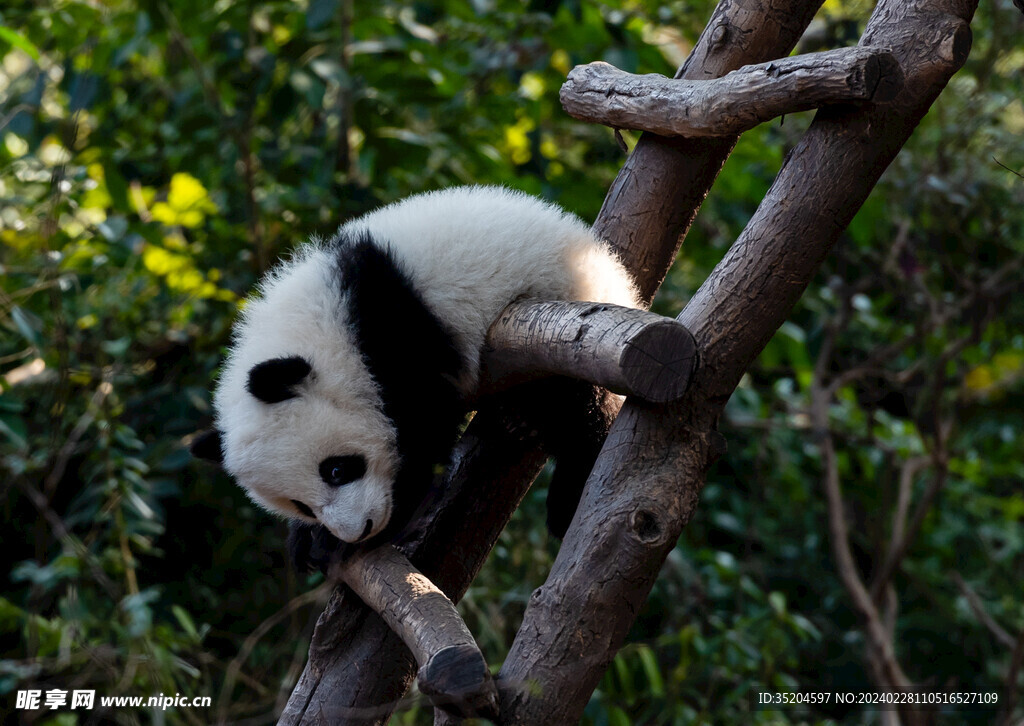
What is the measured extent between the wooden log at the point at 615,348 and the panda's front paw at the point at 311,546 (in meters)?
0.73

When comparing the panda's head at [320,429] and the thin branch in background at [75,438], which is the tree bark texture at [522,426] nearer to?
the panda's head at [320,429]

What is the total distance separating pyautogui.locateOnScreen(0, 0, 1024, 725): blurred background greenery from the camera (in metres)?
3.18

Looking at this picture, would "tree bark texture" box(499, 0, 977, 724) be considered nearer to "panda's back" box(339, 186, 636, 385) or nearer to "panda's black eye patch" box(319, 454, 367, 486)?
"panda's back" box(339, 186, 636, 385)

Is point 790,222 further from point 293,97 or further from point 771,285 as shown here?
point 293,97

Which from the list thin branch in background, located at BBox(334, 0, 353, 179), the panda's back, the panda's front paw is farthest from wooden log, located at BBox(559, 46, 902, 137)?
thin branch in background, located at BBox(334, 0, 353, 179)

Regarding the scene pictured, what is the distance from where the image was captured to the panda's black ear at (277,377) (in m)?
1.86

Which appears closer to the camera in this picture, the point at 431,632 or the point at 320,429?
the point at 431,632

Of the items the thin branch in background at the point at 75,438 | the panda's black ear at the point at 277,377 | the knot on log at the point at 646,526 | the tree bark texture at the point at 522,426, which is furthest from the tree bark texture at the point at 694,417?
the thin branch in background at the point at 75,438

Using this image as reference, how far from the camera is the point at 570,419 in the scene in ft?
6.68

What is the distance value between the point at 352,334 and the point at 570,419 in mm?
553

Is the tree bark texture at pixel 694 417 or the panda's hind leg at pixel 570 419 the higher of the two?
the tree bark texture at pixel 694 417

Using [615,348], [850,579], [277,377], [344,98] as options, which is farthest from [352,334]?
[850,579]

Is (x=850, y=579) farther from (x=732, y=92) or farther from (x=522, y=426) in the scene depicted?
(x=732, y=92)

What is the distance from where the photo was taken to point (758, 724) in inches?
128
